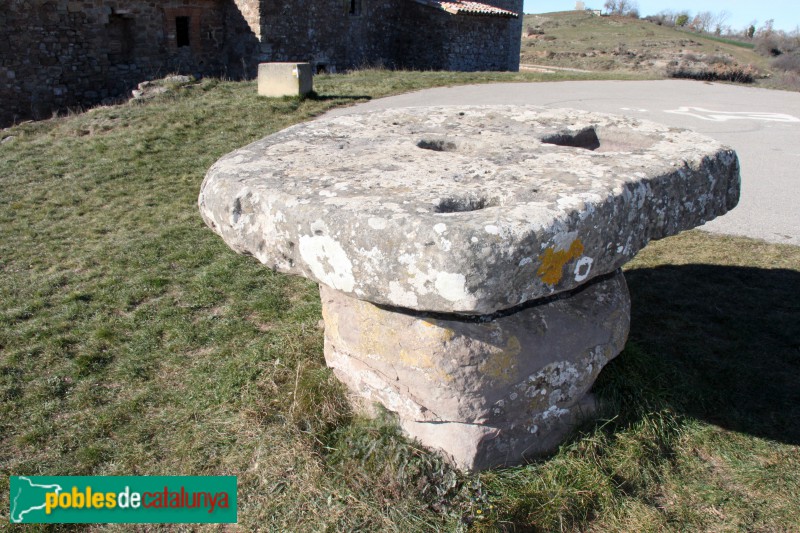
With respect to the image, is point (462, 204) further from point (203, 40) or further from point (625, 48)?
point (625, 48)

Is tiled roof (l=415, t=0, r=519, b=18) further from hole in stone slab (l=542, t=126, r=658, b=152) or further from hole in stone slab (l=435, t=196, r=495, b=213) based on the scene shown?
hole in stone slab (l=435, t=196, r=495, b=213)

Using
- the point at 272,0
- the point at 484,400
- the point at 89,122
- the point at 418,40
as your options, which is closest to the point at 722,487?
the point at 484,400

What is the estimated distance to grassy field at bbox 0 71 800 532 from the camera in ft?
8.20

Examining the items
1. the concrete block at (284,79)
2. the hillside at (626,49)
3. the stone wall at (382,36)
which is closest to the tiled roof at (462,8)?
the stone wall at (382,36)

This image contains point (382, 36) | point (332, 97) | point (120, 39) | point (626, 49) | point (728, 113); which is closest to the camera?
point (332, 97)

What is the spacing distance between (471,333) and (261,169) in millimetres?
1127

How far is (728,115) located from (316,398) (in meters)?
10.3

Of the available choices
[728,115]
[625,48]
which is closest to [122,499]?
[728,115]

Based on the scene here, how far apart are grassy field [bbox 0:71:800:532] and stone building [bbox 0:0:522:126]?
392 inches

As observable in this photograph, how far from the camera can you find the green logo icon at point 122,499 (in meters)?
2.56

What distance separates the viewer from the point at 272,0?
15953 millimetres

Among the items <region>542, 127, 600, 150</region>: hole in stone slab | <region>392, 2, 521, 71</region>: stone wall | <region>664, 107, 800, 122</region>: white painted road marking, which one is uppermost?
<region>392, 2, 521, 71</region>: stone wall

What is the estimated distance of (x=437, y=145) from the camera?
3271mm

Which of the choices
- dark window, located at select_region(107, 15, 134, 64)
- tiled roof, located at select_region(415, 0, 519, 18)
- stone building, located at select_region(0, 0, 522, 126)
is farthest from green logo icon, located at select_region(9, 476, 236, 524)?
tiled roof, located at select_region(415, 0, 519, 18)
